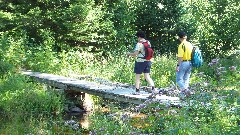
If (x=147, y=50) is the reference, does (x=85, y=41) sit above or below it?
above

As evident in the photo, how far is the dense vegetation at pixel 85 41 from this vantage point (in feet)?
33.9

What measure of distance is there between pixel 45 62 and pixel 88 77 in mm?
2092

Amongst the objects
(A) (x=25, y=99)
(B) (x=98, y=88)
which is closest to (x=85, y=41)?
(B) (x=98, y=88)

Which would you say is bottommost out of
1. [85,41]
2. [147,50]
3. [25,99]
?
[25,99]

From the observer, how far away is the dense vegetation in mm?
10344

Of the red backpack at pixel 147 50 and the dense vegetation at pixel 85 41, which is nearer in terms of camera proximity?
the red backpack at pixel 147 50

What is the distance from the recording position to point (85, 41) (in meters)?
16.4

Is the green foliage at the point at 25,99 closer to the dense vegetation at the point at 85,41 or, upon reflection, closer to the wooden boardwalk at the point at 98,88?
the dense vegetation at the point at 85,41

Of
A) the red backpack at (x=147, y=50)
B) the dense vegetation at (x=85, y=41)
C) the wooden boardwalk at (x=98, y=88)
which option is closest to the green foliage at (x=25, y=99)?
the dense vegetation at (x=85, y=41)

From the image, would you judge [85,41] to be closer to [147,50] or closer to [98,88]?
[98,88]

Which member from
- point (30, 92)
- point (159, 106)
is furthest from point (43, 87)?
point (159, 106)

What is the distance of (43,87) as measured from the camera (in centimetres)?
1172

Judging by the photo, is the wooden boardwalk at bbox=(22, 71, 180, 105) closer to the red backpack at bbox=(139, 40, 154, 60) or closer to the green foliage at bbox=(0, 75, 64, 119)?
the green foliage at bbox=(0, 75, 64, 119)

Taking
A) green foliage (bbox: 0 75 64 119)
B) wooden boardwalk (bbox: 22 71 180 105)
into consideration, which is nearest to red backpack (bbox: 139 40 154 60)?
wooden boardwalk (bbox: 22 71 180 105)
